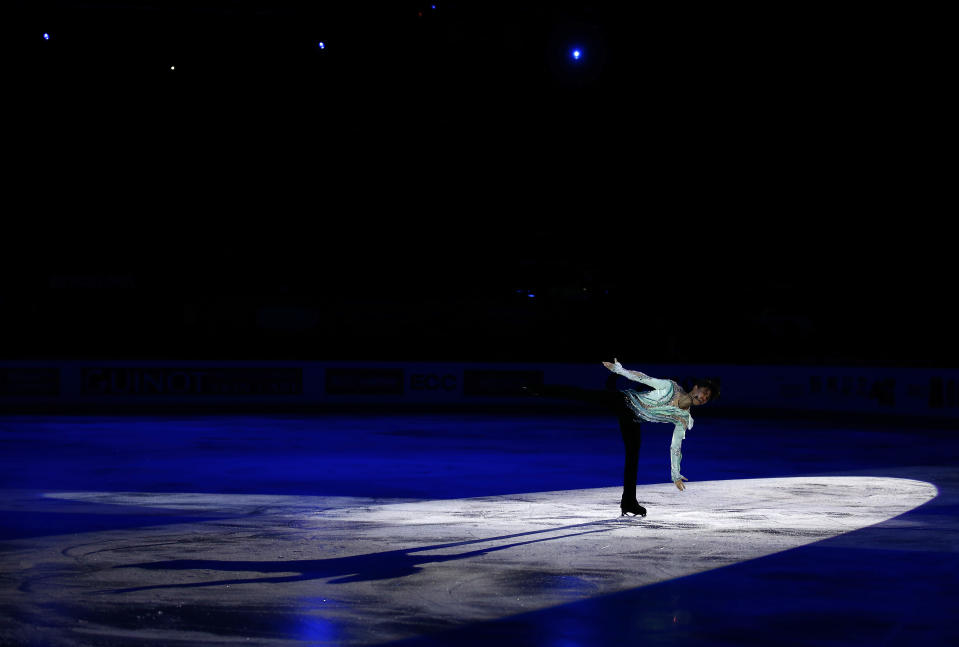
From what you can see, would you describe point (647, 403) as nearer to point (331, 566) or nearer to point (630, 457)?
point (630, 457)

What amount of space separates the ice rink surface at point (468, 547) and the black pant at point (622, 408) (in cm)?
44

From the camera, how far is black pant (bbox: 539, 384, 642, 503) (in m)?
10.2

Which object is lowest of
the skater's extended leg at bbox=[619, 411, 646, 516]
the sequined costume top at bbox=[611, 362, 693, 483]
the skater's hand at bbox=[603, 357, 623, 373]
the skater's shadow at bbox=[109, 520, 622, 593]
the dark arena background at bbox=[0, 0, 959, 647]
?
the skater's shadow at bbox=[109, 520, 622, 593]

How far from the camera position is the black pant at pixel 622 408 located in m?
10.2

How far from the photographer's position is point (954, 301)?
110 feet

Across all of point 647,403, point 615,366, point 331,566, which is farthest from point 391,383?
point 331,566

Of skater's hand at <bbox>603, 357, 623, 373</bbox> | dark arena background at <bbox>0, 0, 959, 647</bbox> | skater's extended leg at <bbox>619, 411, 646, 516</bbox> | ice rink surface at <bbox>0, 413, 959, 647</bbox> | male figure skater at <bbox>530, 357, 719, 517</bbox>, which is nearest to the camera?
ice rink surface at <bbox>0, 413, 959, 647</bbox>

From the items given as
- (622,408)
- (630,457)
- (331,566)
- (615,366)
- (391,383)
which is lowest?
(331,566)

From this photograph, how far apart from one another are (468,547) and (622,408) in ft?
6.97

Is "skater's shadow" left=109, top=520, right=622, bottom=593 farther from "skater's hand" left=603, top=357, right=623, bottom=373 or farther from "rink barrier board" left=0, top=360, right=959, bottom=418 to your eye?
"rink barrier board" left=0, top=360, right=959, bottom=418

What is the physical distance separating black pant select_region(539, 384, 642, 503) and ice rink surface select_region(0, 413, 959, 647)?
438mm

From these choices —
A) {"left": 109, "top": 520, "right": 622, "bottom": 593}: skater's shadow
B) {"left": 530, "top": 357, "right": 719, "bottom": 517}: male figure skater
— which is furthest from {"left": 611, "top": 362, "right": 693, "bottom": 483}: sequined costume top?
{"left": 109, "top": 520, "right": 622, "bottom": 593}: skater's shadow

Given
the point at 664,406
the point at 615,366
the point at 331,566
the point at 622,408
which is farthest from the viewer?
the point at 622,408

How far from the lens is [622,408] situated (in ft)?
Result: 35.0
